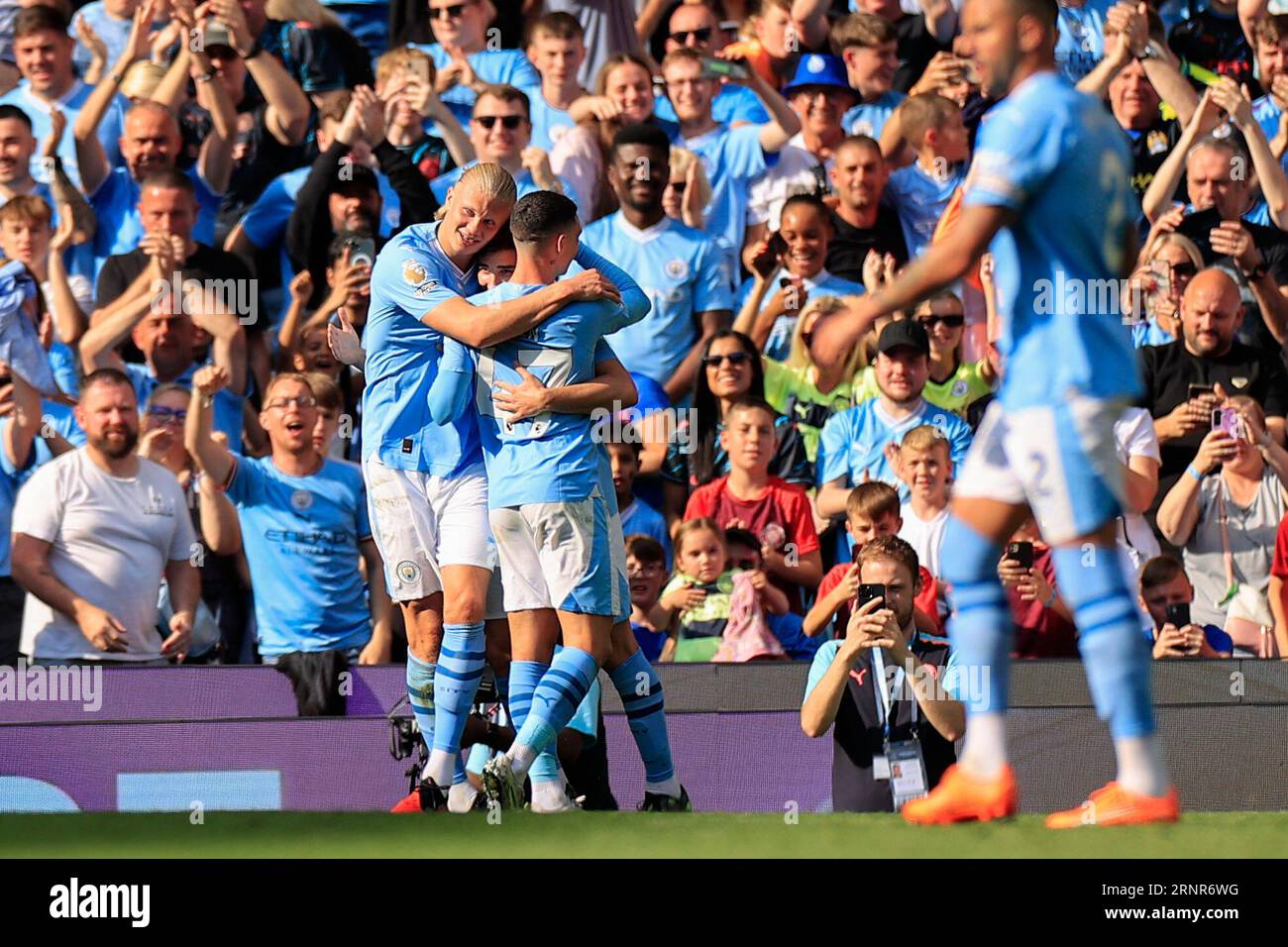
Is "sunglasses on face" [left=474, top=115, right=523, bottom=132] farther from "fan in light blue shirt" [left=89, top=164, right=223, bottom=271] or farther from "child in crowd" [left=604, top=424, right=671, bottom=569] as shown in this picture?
"child in crowd" [left=604, top=424, right=671, bottom=569]

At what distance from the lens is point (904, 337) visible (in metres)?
10.2

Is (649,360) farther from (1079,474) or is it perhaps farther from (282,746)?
(1079,474)

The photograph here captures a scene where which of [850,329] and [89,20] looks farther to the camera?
[89,20]

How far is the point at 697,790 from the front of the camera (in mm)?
8422

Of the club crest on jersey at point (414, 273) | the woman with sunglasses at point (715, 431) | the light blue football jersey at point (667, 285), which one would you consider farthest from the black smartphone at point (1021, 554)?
the club crest on jersey at point (414, 273)

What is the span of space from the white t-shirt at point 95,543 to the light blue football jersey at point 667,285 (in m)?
2.88

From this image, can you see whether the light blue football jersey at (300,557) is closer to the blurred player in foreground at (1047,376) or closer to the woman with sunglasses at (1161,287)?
the woman with sunglasses at (1161,287)

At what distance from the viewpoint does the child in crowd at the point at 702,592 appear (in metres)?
9.56

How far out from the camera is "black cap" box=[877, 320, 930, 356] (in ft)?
33.3

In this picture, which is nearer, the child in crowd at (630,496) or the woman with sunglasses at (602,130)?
the child in crowd at (630,496)

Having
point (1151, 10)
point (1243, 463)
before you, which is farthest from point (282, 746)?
point (1151, 10)

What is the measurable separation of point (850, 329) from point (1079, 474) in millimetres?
747

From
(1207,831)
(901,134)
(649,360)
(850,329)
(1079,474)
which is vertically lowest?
(1207,831)
